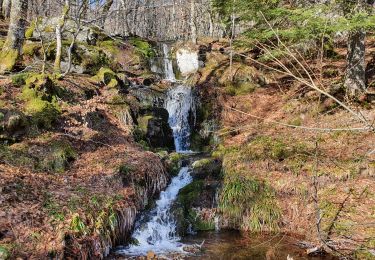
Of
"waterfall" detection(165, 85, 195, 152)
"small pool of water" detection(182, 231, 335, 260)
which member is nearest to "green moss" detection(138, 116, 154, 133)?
"waterfall" detection(165, 85, 195, 152)

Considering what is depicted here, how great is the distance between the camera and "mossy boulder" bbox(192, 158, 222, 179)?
11.1m

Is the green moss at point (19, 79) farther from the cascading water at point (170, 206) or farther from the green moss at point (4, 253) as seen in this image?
the green moss at point (4, 253)

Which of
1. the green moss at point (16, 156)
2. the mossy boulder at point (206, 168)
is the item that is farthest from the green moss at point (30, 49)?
the mossy boulder at point (206, 168)

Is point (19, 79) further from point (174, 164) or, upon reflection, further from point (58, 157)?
point (174, 164)

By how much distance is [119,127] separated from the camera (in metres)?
12.3

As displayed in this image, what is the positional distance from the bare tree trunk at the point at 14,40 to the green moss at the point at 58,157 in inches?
173

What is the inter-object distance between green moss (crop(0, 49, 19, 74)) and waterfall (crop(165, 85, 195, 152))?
21.5 ft

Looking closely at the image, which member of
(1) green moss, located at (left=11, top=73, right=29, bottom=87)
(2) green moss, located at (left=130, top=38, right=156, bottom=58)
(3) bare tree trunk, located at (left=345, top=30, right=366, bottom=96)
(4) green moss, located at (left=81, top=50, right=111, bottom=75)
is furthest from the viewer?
(2) green moss, located at (left=130, top=38, right=156, bottom=58)

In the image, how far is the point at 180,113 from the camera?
15.8 meters

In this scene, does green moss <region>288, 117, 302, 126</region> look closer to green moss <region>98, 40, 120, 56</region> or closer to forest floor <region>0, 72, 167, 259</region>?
forest floor <region>0, 72, 167, 259</region>

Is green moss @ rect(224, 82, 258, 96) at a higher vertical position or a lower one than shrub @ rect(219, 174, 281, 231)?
higher

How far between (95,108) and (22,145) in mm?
4103

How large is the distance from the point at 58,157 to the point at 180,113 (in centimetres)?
799

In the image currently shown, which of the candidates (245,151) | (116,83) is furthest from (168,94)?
(245,151)
